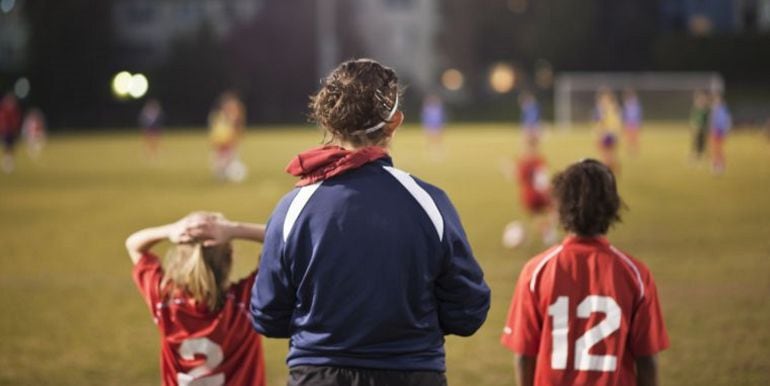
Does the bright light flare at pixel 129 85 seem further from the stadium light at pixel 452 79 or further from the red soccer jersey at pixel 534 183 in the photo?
the stadium light at pixel 452 79

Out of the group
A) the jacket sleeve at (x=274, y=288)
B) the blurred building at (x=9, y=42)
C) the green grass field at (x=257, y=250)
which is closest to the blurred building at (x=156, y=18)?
the blurred building at (x=9, y=42)

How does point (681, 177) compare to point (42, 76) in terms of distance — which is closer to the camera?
point (681, 177)

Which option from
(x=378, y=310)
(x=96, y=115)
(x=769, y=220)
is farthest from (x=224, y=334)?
(x=96, y=115)

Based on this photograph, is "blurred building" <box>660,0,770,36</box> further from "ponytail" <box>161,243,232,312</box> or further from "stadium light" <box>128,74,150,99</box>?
"ponytail" <box>161,243,232,312</box>

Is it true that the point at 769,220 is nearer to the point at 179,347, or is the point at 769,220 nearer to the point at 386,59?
the point at 179,347

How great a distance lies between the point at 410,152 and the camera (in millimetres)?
36656

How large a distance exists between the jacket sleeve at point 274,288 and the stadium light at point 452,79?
238ft

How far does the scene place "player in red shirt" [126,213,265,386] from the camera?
4277mm

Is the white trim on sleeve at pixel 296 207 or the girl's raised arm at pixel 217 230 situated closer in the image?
the white trim on sleeve at pixel 296 207

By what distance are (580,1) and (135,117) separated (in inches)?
1179

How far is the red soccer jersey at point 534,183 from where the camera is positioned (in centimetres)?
1420

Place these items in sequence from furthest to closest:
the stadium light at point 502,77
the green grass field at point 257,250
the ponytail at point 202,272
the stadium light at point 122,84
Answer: the stadium light at point 502,77, the green grass field at point 257,250, the stadium light at point 122,84, the ponytail at point 202,272

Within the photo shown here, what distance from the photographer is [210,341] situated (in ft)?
14.1

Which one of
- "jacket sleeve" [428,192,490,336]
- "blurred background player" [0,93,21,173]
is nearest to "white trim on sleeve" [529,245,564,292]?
"jacket sleeve" [428,192,490,336]
